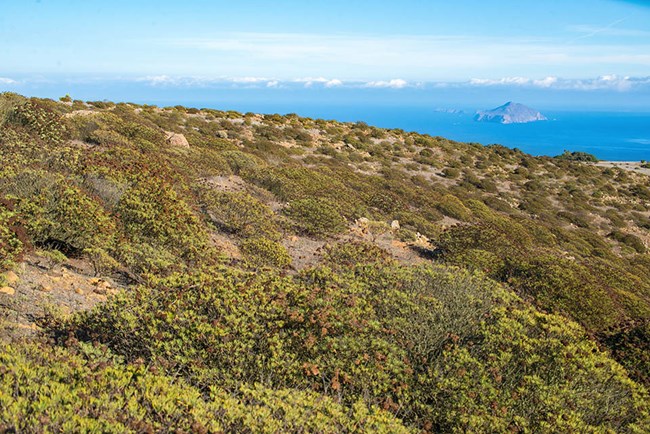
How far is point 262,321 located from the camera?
21.2 feet

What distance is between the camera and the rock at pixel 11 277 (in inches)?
291

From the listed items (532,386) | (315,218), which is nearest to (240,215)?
(315,218)

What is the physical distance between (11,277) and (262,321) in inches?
169

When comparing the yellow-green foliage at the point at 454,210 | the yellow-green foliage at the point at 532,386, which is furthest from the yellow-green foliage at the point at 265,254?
the yellow-green foliage at the point at 454,210

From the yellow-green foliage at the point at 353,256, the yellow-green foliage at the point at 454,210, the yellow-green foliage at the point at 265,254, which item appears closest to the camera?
the yellow-green foliage at the point at 265,254

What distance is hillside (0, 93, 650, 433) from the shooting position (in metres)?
4.56

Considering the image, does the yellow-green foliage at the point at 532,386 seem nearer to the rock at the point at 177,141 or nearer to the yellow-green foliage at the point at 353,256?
the yellow-green foliage at the point at 353,256

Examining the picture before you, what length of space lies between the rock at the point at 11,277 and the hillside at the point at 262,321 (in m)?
0.06

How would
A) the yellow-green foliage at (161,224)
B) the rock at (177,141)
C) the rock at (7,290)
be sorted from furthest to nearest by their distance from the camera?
the rock at (177,141)
the yellow-green foliage at (161,224)
the rock at (7,290)

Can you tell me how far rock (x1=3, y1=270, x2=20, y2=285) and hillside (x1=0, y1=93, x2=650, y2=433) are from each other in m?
0.06

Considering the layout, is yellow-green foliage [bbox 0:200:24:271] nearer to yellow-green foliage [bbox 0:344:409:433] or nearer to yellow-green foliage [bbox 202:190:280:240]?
yellow-green foliage [bbox 0:344:409:433]

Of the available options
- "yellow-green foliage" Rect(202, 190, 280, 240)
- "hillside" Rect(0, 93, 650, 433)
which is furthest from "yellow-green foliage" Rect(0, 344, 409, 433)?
"yellow-green foliage" Rect(202, 190, 280, 240)

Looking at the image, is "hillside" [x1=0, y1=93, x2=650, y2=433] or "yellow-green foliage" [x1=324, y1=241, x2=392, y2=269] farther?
"yellow-green foliage" [x1=324, y1=241, x2=392, y2=269]

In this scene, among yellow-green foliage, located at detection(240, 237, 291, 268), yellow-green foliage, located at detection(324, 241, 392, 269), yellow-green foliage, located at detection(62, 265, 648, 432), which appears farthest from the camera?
yellow-green foliage, located at detection(324, 241, 392, 269)
